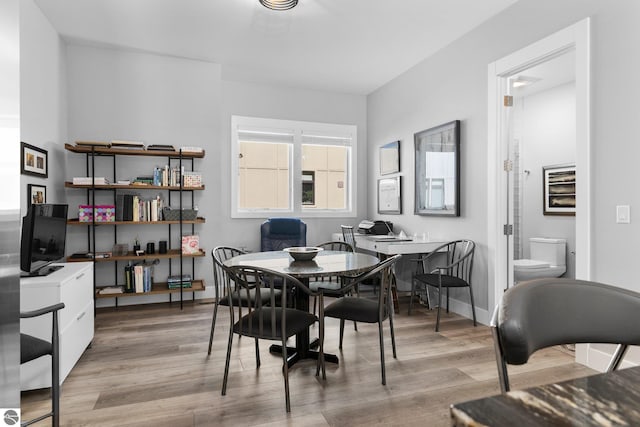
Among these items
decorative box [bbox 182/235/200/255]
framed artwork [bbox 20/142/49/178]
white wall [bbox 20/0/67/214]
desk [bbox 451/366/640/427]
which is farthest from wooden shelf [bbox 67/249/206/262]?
desk [bbox 451/366/640/427]

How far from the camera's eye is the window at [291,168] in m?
5.27

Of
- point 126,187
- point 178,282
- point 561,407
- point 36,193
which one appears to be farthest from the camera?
point 178,282

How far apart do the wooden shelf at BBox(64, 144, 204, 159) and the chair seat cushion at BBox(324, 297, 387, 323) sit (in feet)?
8.69

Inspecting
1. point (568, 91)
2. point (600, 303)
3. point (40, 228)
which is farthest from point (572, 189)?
point (40, 228)

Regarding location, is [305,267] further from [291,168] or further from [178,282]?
[291,168]

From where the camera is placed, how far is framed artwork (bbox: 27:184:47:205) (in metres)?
3.21

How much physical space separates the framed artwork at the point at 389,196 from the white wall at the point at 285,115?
0.48m

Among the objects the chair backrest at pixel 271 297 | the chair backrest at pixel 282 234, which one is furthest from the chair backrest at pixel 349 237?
the chair backrest at pixel 271 297

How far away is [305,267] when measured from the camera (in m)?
2.50

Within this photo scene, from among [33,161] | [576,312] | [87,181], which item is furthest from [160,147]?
[576,312]

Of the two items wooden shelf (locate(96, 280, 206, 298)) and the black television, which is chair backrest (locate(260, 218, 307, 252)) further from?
the black television

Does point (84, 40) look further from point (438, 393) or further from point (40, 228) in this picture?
point (438, 393)

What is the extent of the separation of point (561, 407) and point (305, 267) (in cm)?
196

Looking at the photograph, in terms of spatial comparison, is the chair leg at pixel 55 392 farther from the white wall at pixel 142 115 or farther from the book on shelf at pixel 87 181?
the white wall at pixel 142 115
